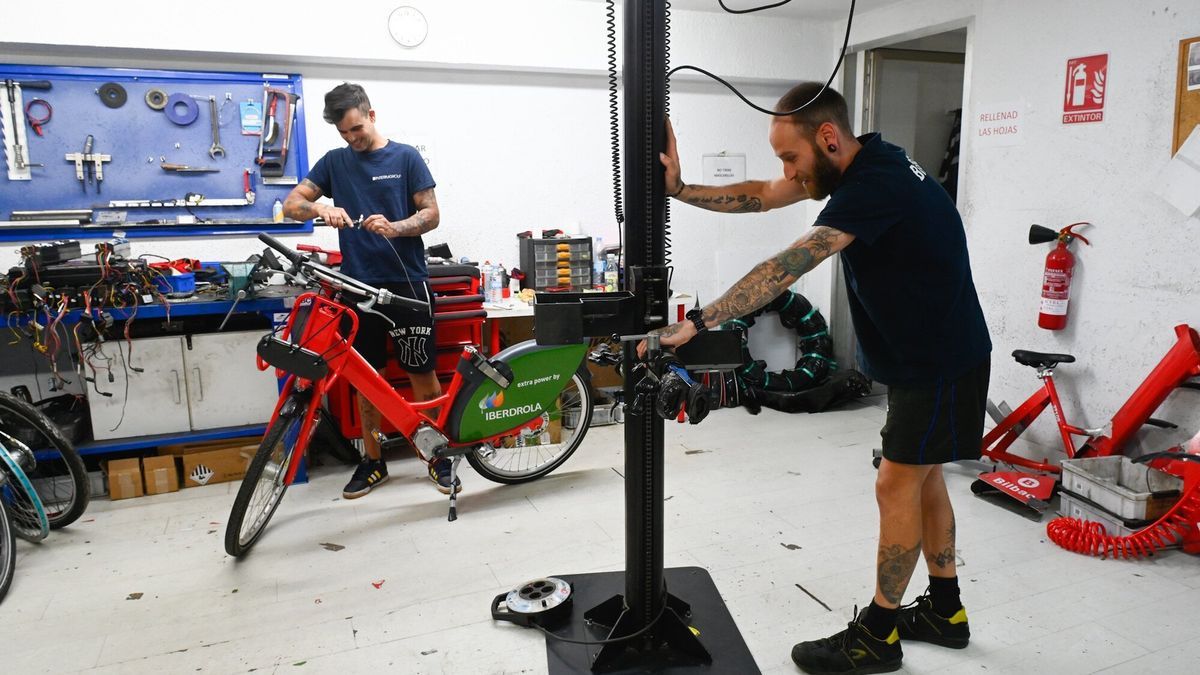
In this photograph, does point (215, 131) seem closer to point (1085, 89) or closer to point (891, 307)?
point (891, 307)

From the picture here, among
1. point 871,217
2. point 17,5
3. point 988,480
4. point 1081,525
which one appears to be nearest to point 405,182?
point 17,5

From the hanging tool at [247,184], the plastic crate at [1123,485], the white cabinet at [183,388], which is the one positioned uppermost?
the hanging tool at [247,184]

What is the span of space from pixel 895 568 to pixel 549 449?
6.95ft

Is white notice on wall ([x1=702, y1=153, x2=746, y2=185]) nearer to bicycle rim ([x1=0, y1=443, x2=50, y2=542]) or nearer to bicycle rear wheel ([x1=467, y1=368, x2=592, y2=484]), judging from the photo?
bicycle rear wheel ([x1=467, y1=368, x2=592, y2=484])

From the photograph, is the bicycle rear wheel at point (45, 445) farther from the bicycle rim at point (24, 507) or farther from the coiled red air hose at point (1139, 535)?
the coiled red air hose at point (1139, 535)

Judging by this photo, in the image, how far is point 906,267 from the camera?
6.26ft

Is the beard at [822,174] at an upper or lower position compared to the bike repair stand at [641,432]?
upper

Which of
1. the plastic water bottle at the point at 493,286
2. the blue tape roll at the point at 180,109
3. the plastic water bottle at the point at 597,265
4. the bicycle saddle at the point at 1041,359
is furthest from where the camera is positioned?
the plastic water bottle at the point at 597,265

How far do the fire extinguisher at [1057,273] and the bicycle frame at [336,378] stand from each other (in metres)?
2.39

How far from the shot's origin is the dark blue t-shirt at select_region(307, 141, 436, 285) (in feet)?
11.0

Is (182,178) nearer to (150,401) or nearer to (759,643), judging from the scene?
(150,401)

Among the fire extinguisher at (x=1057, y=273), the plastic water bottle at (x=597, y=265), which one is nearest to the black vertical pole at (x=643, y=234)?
the fire extinguisher at (x=1057, y=273)

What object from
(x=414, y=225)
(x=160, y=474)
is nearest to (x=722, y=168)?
(x=414, y=225)

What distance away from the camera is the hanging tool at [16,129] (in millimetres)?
3584
